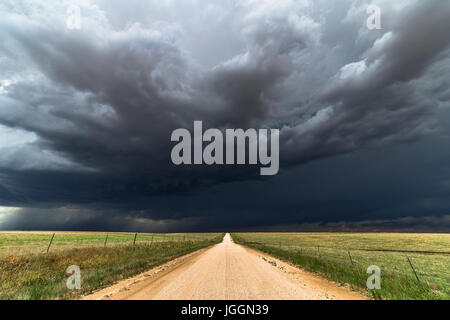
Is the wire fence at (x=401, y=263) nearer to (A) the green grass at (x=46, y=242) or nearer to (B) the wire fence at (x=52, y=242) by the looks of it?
(B) the wire fence at (x=52, y=242)

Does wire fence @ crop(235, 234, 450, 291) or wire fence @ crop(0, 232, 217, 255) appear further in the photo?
wire fence @ crop(0, 232, 217, 255)

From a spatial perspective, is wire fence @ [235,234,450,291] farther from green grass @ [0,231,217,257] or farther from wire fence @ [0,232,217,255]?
green grass @ [0,231,217,257]

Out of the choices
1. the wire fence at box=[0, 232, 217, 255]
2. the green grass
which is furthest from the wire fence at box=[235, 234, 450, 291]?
the green grass

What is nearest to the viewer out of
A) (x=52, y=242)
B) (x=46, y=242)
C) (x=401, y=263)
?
(x=401, y=263)

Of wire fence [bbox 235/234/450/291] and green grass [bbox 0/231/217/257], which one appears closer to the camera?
wire fence [bbox 235/234/450/291]

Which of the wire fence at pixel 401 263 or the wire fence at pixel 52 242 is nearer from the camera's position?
the wire fence at pixel 401 263

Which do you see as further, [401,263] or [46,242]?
[46,242]

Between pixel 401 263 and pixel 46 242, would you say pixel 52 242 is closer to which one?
pixel 46 242

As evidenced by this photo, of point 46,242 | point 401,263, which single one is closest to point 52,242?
point 46,242

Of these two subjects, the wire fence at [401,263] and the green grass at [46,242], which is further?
the green grass at [46,242]

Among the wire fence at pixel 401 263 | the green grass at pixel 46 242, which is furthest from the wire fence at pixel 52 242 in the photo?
the wire fence at pixel 401 263
